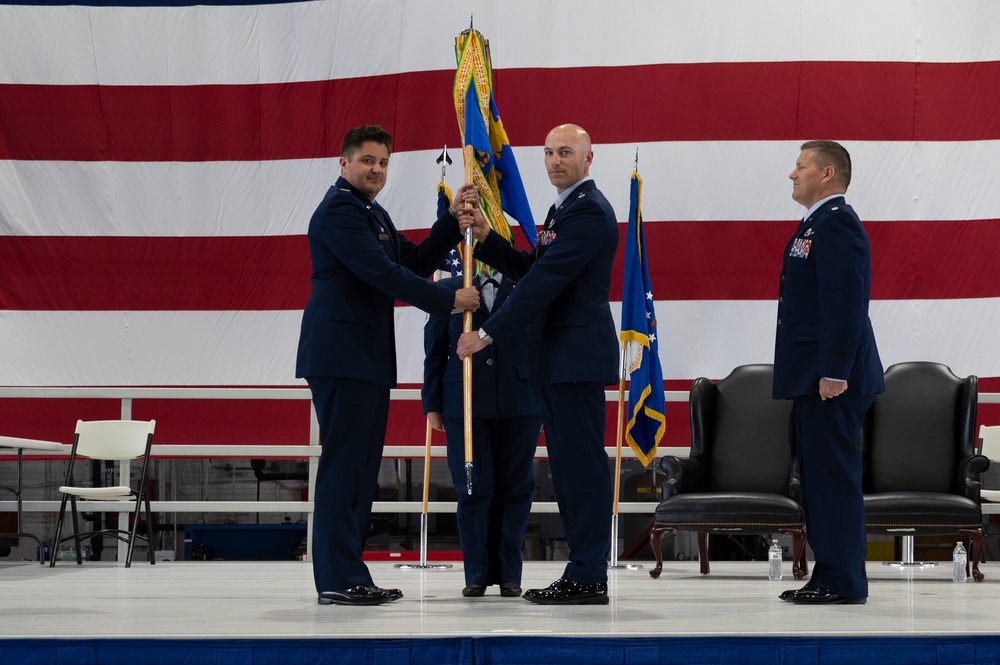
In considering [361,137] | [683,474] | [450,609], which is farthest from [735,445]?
[361,137]

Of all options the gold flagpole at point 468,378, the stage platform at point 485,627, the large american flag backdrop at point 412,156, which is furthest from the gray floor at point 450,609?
the large american flag backdrop at point 412,156

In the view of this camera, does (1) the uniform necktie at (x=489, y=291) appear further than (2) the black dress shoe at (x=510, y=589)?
Yes

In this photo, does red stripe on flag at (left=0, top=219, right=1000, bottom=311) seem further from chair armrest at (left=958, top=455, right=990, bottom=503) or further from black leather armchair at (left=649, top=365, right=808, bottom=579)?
chair armrest at (left=958, top=455, right=990, bottom=503)

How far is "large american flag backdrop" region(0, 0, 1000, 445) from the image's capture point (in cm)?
623

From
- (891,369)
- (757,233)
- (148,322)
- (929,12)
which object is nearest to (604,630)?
(891,369)

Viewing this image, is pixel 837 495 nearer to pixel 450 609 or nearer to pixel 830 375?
pixel 830 375

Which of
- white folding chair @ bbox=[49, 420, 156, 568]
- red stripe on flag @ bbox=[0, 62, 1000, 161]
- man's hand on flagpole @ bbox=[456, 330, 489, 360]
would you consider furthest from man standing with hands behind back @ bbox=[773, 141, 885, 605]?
white folding chair @ bbox=[49, 420, 156, 568]

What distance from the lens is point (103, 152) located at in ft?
21.7

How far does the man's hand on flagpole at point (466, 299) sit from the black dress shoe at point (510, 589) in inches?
39.2

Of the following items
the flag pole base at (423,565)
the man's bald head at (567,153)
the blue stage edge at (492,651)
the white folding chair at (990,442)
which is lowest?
the flag pole base at (423,565)

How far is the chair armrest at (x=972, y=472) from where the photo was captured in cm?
486

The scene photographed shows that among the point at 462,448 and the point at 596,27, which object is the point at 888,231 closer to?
the point at 596,27

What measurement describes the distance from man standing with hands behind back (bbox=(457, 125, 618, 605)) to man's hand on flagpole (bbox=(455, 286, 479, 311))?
0.12 meters

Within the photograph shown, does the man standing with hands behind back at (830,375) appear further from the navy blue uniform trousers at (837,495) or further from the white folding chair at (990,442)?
the white folding chair at (990,442)
